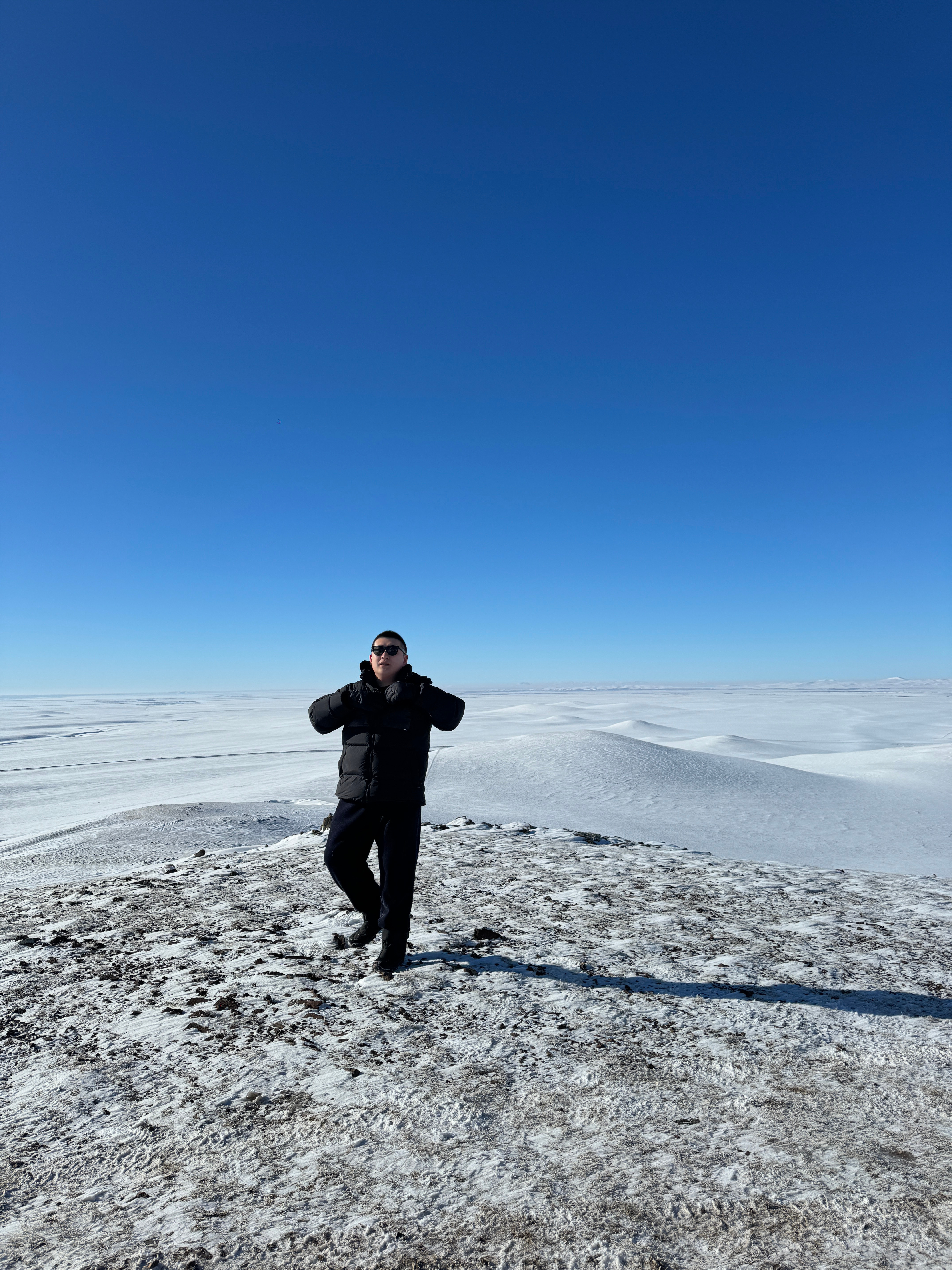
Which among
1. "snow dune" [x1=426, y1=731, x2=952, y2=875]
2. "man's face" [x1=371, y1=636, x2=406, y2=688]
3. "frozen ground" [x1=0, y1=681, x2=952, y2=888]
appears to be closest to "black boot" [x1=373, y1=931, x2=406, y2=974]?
"man's face" [x1=371, y1=636, x2=406, y2=688]

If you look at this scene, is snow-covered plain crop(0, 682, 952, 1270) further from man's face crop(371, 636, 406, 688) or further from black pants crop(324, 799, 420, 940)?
man's face crop(371, 636, 406, 688)

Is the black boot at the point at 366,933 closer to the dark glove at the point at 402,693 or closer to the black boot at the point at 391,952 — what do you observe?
the black boot at the point at 391,952

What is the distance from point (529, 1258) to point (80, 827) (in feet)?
42.7

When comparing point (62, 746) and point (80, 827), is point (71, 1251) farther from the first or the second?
point (62, 746)

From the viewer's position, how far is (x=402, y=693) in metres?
4.35

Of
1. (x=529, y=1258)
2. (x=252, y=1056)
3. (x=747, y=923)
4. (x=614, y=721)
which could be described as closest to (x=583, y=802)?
(x=747, y=923)

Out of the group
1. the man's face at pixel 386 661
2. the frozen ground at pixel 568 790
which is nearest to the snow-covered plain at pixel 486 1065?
the man's face at pixel 386 661

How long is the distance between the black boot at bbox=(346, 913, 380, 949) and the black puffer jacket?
108 cm

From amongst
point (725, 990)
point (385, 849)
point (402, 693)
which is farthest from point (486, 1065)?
point (402, 693)

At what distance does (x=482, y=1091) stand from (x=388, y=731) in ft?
6.61

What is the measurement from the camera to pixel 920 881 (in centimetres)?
798

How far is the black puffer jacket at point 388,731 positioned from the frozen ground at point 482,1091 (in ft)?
4.12

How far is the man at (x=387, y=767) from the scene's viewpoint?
14.4ft

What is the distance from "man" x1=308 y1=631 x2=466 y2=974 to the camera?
173 inches
